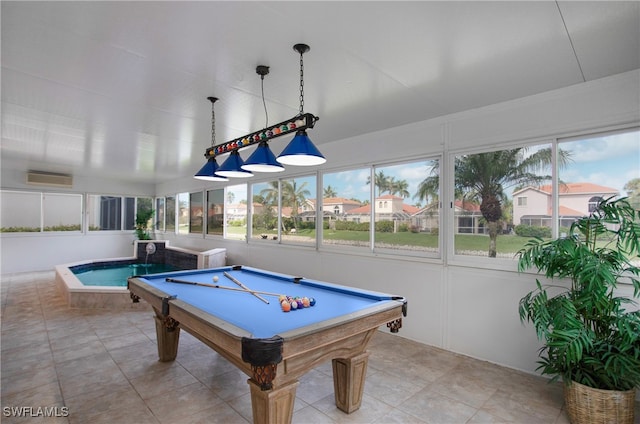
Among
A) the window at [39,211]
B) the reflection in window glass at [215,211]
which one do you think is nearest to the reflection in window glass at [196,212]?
the reflection in window glass at [215,211]

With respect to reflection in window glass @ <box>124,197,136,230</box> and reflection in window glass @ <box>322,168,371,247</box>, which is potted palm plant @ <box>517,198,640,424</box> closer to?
reflection in window glass @ <box>322,168,371,247</box>

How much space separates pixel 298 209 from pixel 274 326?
3.83 m

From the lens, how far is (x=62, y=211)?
8625mm

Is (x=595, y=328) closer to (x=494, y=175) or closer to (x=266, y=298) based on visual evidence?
(x=494, y=175)

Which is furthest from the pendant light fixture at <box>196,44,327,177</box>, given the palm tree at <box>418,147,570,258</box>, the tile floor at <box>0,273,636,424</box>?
the palm tree at <box>418,147,570,258</box>

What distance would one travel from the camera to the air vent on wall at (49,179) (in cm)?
775

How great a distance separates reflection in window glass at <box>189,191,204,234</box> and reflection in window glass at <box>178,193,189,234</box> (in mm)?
199

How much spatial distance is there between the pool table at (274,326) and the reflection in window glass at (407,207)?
1574 millimetres

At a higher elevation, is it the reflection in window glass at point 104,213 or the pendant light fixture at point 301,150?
the pendant light fixture at point 301,150

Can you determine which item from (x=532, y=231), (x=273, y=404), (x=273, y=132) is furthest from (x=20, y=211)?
(x=532, y=231)

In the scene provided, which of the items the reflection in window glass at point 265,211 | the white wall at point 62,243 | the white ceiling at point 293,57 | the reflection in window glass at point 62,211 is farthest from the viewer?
the reflection in window glass at point 62,211

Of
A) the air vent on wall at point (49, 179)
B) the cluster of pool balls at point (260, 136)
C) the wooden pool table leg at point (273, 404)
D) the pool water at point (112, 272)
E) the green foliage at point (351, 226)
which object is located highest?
the air vent on wall at point (49, 179)

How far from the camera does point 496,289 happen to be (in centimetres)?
319

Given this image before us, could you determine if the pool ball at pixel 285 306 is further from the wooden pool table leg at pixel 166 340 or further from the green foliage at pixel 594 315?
the green foliage at pixel 594 315
